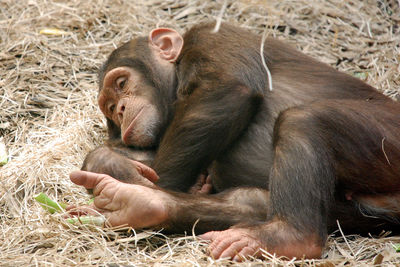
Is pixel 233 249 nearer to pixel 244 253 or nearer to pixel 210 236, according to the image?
pixel 244 253

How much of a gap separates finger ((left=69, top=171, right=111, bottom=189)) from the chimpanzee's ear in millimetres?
1547

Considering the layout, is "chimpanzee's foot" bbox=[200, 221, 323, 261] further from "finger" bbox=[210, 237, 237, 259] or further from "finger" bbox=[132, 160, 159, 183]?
"finger" bbox=[132, 160, 159, 183]

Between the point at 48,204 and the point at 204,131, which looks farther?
the point at 48,204

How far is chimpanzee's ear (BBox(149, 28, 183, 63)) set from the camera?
5.70 meters

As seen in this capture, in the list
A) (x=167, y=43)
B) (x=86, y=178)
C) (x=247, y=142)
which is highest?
(x=167, y=43)

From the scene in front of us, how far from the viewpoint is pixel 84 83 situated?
722 centimetres

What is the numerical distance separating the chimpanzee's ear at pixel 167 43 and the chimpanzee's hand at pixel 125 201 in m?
1.56

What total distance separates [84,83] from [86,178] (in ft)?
9.47

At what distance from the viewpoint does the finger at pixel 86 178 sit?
14.7 feet

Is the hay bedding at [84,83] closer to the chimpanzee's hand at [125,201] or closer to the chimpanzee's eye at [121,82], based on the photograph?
the chimpanzee's hand at [125,201]

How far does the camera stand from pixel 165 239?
4492 mm

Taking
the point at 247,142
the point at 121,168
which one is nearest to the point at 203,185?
the point at 247,142

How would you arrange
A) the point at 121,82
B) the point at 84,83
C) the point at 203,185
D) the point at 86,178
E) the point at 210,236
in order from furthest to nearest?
1. the point at 84,83
2. the point at 121,82
3. the point at 203,185
4. the point at 86,178
5. the point at 210,236

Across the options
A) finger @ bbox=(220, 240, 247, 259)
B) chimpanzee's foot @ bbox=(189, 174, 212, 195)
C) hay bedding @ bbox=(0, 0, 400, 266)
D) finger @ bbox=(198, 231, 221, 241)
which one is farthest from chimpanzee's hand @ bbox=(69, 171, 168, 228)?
chimpanzee's foot @ bbox=(189, 174, 212, 195)
